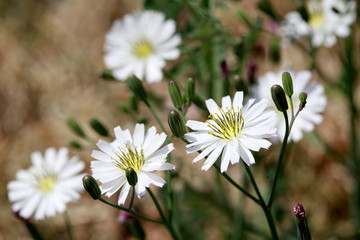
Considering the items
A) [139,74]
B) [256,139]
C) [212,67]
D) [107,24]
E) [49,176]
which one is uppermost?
[107,24]

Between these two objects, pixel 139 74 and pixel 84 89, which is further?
pixel 84 89

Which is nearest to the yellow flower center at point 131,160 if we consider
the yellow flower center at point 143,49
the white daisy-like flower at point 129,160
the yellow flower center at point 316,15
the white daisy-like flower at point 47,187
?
the white daisy-like flower at point 129,160

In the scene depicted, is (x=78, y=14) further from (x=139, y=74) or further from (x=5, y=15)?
(x=139, y=74)

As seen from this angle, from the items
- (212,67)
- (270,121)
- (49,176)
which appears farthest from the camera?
(212,67)

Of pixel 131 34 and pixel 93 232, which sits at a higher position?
pixel 131 34

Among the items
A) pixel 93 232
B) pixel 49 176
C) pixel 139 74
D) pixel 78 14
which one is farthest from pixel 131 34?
pixel 78 14

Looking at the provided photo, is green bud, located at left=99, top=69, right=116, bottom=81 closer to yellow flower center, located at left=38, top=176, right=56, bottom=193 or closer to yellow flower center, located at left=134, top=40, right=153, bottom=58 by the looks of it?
yellow flower center, located at left=134, top=40, right=153, bottom=58

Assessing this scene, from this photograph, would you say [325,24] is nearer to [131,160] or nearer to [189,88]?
[189,88]

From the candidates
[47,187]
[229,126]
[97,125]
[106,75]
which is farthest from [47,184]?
[229,126]
